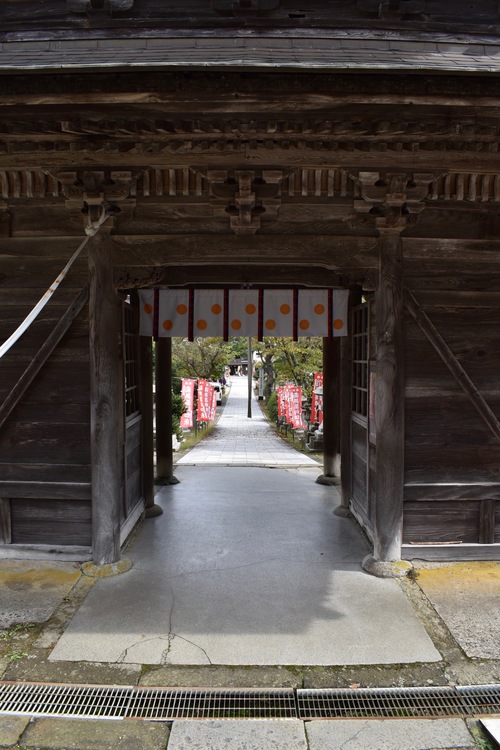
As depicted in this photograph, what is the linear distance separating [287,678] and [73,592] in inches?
90.6

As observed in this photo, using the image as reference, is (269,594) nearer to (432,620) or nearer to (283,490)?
(432,620)

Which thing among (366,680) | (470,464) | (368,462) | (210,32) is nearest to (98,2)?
(210,32)

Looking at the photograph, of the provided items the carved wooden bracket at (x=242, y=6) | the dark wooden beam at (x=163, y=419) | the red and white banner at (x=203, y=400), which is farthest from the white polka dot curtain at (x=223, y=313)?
the red and white banner at (x=203, y=400)

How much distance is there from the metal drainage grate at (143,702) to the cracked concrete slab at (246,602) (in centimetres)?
28

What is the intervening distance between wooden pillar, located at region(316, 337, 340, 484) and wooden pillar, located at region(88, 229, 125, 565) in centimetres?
480

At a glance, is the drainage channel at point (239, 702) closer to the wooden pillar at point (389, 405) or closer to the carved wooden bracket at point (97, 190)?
the wooden pillar at point (389, 405)

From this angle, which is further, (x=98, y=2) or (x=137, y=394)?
(x=137, y=394)

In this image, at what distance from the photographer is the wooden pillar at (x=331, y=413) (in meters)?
8.99

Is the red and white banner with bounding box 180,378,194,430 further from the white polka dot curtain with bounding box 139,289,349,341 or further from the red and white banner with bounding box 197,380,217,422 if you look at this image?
the white polka dot curtain with bounding box 139,289,349,341

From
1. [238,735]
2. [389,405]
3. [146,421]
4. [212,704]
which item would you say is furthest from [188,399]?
[238,735]

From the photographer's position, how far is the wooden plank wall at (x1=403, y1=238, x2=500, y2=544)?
517 centimetres

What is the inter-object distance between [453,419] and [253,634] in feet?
10.1

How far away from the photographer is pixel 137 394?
6.79 m

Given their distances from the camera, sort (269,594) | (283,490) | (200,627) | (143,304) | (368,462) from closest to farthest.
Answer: (200,627) < (269,594) < (368,462) < (143,304) < (283,490)
